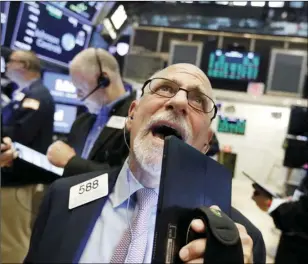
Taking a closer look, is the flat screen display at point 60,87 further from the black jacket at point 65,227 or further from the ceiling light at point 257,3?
the ceiling light at point 257,3

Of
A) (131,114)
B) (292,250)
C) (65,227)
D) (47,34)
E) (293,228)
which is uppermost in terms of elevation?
(47,34)

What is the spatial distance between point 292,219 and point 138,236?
2.83ft

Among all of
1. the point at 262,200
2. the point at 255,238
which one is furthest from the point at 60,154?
the point at 262,200

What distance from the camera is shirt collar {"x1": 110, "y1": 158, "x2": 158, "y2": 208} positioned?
2.33 ft

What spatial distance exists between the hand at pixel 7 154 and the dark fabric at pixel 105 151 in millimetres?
153

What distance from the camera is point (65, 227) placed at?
0.69 m

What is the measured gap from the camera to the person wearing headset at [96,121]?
0.89 meters

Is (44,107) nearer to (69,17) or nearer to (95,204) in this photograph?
(69,17)

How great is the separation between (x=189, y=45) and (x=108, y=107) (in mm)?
287

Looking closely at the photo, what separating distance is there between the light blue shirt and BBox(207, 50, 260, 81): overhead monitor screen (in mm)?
497

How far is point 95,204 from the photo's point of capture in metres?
0.71

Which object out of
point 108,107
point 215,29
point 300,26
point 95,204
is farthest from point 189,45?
point 95,204

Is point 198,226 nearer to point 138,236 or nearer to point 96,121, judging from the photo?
point 138,236

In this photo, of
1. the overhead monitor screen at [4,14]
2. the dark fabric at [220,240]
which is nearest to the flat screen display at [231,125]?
the dark fabric at [220,240]
